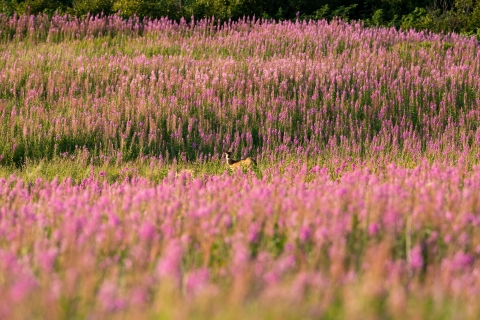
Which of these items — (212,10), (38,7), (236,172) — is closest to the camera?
(236,172)

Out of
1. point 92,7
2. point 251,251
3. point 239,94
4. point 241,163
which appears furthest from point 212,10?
point 251,251

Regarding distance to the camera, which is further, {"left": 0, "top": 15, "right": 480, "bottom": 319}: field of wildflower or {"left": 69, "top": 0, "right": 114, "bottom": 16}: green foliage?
{"left": 69, "top": 0, "right": 114, "bottom": 16}: green foliage

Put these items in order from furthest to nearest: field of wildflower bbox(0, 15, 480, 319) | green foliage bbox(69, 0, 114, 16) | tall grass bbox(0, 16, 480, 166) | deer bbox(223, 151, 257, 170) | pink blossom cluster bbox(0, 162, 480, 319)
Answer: green foliage bbox(69, 0, 114, 16) < tall grass bbox(0, 16, 480, 166) < deer bbox(223, 151, 257, 170) < field of wildflower bbox(0, 15, 480, 319) < pink blossom cluster bbox(0, 162, 480, 319)

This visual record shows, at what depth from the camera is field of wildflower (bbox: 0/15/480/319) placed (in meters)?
3.28

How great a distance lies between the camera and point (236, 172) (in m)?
7.79

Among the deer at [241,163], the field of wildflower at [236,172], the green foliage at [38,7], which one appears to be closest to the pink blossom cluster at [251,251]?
the field of wildflower at [236,172]

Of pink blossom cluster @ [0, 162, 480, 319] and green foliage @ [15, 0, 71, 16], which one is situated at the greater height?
pink blossom cluster @ [0, 162, 480, 319]

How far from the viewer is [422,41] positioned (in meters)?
18.0

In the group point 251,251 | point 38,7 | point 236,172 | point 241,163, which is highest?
point 251,251

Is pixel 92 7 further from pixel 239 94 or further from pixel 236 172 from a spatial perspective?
pixel 236 172

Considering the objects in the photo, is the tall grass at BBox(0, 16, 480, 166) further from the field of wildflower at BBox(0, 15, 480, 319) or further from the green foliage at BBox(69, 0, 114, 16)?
the green foliage at BBox(69, 0, 114, 16)

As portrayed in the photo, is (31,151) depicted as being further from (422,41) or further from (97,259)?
(422,41)

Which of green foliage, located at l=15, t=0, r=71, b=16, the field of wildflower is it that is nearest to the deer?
the field of wildflower

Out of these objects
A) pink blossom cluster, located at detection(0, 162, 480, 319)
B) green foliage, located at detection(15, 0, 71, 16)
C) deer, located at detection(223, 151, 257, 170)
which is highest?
pink blossom cluster, located at detection(0, 162, 480, 319)
